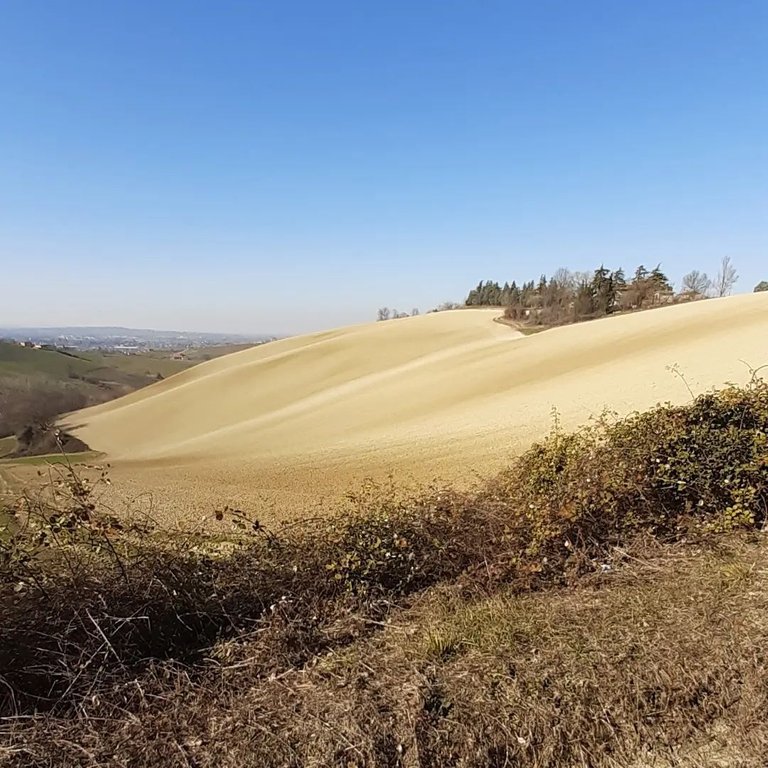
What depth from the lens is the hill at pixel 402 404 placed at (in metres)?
17.1

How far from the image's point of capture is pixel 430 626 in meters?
3.72

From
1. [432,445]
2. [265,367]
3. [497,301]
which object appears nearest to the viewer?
[432,445]

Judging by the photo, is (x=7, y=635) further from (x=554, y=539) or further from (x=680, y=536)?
(x=680, y=536)

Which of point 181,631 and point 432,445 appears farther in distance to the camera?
point 432,445

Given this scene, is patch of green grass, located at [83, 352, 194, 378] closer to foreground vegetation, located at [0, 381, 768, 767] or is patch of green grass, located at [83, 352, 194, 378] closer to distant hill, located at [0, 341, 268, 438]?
distant hill, located at [0, 341, 268, 438]

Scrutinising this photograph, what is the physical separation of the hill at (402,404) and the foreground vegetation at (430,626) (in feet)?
27.2

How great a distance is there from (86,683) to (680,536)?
5043 millimetres

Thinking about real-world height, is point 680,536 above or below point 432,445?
above

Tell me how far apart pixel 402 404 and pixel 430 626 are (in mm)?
24545

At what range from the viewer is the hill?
17.1 metres

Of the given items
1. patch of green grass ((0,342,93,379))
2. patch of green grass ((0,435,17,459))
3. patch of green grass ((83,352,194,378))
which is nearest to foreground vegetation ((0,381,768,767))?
patch of green grass ((0,435,17,459))

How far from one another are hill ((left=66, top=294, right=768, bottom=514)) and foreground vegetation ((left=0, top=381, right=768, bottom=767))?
8.28m

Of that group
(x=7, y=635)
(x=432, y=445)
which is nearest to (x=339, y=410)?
(x=432, y=445)

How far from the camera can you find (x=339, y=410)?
2978 cm
